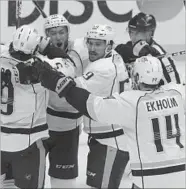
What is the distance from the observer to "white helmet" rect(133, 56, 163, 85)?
206 centimetres

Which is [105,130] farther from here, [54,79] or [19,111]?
[54,79]

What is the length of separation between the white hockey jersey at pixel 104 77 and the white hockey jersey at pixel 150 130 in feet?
1.63

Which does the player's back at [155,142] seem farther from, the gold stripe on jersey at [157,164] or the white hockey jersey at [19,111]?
the white hockey jersey at [19,111]

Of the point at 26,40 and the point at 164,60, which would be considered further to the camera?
the point at 164,60

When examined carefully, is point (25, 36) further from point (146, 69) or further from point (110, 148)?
point (110, 148)

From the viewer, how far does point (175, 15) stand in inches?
191

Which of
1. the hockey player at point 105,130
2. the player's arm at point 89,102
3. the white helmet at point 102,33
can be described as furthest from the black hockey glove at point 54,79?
the white helmet at point 102,33

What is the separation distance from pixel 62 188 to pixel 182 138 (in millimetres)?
1087

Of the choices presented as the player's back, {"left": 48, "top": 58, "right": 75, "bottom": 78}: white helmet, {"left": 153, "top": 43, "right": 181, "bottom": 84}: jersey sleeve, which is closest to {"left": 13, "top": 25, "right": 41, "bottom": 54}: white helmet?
{"left": 48, "top": 58, "right": 75, "bottom": 78}: white helmet

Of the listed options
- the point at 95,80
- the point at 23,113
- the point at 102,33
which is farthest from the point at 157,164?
the point at 102,33

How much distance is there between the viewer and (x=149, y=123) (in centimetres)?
197

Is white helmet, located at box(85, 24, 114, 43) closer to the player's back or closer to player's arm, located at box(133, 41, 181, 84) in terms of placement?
player's arm, located at box(133, 41, 181, 84)

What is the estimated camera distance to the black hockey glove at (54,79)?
2.11 m

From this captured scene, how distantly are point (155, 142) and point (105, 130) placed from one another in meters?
0.80
